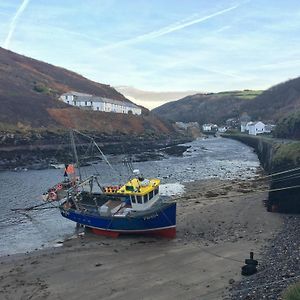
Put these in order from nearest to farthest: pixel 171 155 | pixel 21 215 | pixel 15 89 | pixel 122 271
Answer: pixel 122 271 < pixel 21 215 < pixel 171 155 < pixel 15 89

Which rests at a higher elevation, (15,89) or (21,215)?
(15,89)

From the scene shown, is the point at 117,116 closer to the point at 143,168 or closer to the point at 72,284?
the point at 143,168

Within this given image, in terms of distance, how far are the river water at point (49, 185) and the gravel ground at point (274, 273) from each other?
44.3ft

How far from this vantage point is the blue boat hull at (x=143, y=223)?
26734mm

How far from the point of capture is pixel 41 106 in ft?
358

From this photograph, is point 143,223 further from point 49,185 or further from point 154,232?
point 49,185

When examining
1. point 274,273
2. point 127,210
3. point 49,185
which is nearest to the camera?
point 274,273

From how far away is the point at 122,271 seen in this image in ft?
68.2

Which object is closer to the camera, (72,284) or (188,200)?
(72,284)

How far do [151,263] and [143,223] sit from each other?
17.8 ft

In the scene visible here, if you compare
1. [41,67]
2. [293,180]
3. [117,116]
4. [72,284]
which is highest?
[41,67]

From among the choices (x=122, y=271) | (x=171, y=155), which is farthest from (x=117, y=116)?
(x=122, y=271)

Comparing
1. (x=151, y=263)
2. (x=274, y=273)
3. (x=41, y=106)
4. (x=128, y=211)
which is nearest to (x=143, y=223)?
(x=128, y=211)

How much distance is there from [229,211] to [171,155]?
56.2 meters
